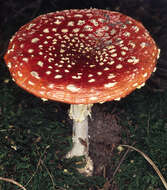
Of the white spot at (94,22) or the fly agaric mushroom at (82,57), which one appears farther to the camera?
the white spot at (94,22)

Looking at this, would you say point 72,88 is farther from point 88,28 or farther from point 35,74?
point 88,28

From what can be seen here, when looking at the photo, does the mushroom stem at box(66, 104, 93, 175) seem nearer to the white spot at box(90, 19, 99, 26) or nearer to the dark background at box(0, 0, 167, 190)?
the dark background at box(0, 0, 167, 190)

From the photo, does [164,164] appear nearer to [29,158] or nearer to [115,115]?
[115,115]

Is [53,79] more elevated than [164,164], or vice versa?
[53,79]

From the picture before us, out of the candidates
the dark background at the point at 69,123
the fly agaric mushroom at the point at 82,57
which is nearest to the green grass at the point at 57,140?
the dark background at the point at 69,123

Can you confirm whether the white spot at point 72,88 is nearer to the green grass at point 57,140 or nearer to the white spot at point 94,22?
the white spot at point 94,22

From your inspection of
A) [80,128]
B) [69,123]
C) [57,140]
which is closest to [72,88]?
[80,128]

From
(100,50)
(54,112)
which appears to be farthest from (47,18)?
(54,112)
